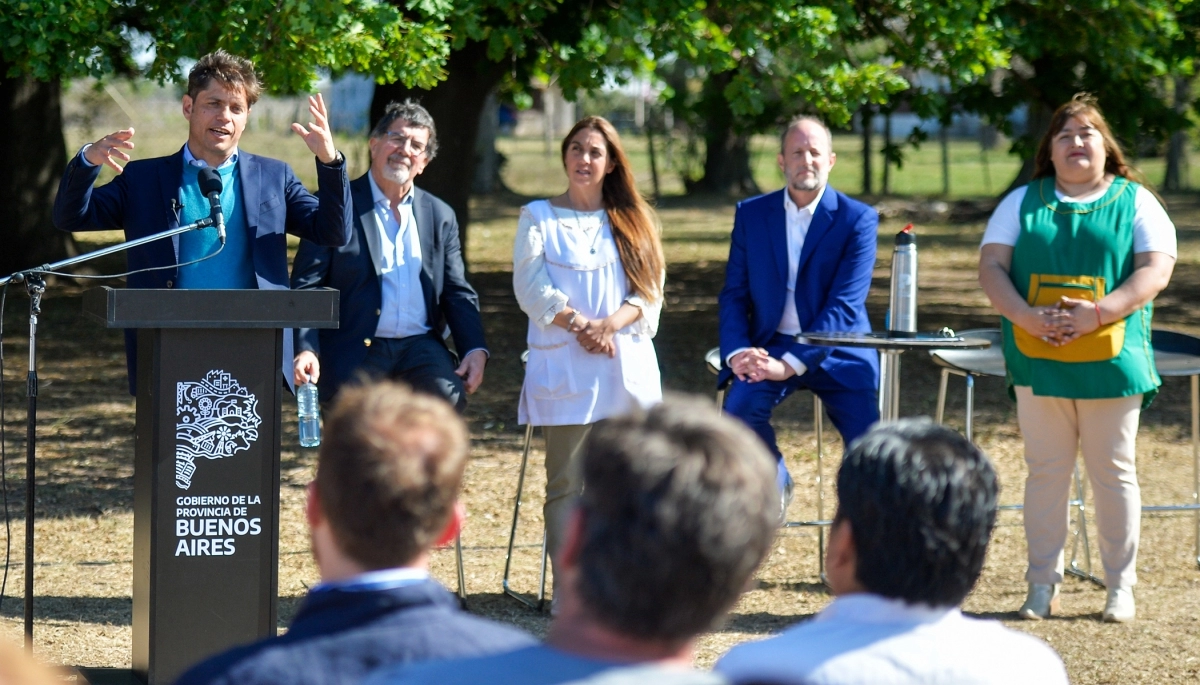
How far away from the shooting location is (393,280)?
508 cm

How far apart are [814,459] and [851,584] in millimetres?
6314

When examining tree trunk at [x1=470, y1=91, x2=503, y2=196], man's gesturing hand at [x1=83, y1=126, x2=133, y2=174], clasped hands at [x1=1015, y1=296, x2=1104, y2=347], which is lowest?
clasped hands at [x1=1015, y1=296, x2=1104, y2=347]

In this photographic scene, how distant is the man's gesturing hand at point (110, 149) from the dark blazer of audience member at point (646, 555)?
9.42 ft

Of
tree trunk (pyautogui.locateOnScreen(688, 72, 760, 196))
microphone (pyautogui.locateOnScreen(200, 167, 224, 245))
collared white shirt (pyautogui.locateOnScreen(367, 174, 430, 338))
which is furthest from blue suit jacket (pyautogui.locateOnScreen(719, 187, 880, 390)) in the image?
tree trunk (pyautogui.locateOnScreen(688, 72, 760, 196))

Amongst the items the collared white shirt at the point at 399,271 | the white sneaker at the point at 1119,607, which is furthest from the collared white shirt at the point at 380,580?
the white sneaker at the point at 1119,607

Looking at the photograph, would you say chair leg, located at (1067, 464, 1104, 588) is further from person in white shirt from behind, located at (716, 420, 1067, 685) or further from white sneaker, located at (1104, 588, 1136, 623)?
person in white shirt from behind, located at (716, 420, 1067, 685)

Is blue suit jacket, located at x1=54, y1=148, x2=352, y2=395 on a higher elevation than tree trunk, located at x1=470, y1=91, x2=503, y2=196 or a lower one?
lower

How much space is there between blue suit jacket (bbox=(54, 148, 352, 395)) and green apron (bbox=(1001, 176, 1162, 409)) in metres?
2.68

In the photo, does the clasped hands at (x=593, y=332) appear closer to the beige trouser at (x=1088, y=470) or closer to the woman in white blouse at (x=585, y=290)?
the woman in white blouse at (x=585, y=290)

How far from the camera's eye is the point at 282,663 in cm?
181

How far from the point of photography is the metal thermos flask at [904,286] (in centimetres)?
507

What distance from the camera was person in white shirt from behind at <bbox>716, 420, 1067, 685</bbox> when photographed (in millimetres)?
2006

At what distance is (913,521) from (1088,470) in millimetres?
3700

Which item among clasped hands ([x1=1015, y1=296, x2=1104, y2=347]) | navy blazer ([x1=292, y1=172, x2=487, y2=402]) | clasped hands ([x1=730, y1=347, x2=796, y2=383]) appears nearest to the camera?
navy blazer ([x1=292, y1=172, x2=487, y2=402])
